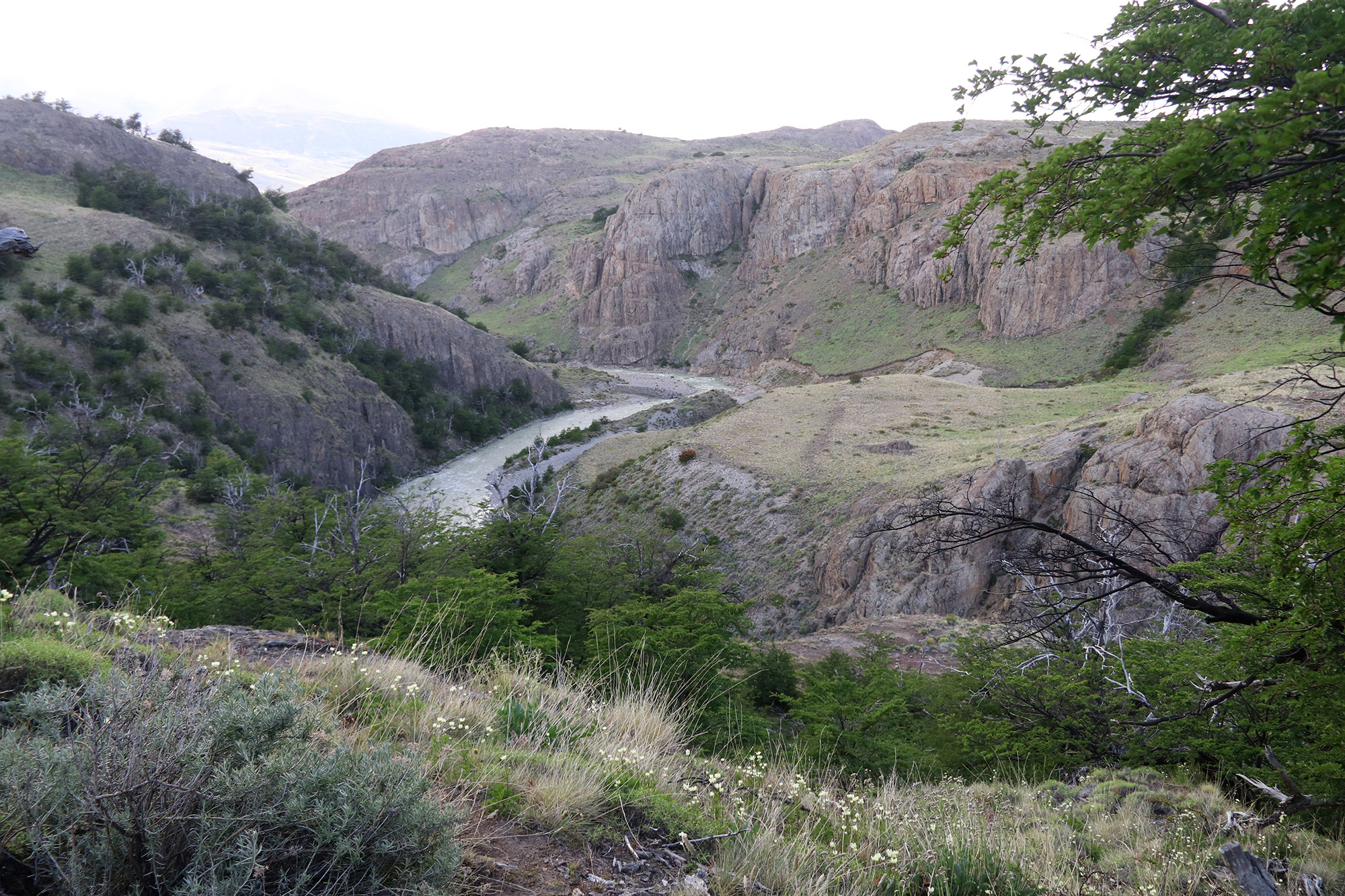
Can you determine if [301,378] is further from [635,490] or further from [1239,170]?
[1239,170]

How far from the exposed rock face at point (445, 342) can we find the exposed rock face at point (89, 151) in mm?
22743

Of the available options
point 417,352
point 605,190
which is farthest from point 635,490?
point 605,190

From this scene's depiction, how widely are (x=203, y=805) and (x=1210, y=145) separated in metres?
5.37

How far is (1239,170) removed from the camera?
3.39 m

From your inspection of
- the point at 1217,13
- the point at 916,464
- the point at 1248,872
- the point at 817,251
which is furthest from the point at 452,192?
the point at 1248,872

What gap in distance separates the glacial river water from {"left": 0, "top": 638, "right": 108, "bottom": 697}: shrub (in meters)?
23.4

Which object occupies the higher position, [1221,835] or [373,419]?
[1221,835]

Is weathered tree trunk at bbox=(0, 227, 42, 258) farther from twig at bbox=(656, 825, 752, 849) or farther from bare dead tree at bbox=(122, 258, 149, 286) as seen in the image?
twig at bbox=(656, 825, 752, 849)

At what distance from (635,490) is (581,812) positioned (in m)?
32.2

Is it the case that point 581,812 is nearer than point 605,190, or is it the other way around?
point 581,812

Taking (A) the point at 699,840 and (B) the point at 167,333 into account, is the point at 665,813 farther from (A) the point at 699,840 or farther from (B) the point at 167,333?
(B) the point at 167,333

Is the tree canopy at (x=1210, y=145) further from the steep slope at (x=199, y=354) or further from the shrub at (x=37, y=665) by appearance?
the steep slope at (x=199, y=354)

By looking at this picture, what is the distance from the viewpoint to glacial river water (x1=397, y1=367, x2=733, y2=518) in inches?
1821

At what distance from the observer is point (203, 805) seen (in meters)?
2.22
